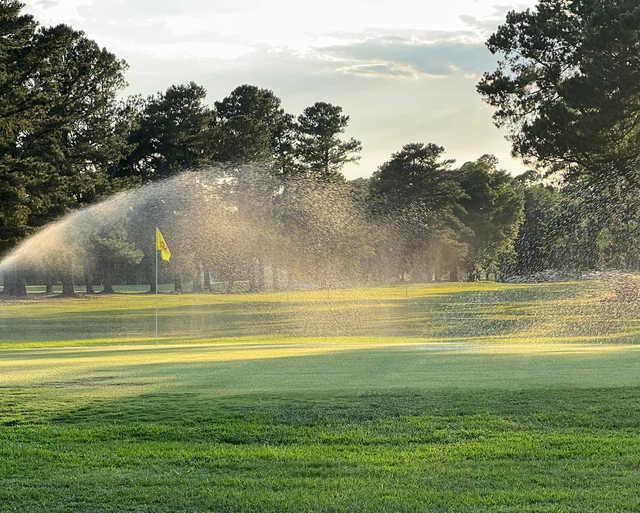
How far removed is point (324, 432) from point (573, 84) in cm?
3385

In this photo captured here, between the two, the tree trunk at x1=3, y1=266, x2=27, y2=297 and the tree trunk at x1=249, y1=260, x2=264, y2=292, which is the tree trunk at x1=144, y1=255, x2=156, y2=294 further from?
the tree trunk at x1=3, y1=266, x2=27, y2=297

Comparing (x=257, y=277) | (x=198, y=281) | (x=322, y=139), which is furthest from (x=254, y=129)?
(x=198, y=281)

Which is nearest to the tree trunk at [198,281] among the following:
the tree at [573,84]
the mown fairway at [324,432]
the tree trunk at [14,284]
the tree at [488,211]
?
the tree trunk at [14,284]

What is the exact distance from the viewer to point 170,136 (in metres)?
71.1

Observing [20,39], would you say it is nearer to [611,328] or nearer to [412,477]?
[611,328]

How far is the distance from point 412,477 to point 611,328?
33.7m

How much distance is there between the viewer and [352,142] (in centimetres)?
8475

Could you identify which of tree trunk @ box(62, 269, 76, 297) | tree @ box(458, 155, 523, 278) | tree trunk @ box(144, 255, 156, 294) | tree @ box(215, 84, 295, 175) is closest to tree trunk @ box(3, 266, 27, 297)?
tree trunk @ box(62, 269, 76, 297)

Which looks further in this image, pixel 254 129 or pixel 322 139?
pixel 322 139

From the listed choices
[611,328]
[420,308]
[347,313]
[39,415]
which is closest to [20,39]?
[347,313]

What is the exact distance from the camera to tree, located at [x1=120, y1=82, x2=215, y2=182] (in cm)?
7156

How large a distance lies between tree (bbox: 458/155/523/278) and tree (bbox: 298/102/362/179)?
1947 centimetres

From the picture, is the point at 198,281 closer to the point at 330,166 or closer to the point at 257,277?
the point at 257,277

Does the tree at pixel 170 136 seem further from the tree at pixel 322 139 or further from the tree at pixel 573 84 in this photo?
the tree at pixel 573 84
